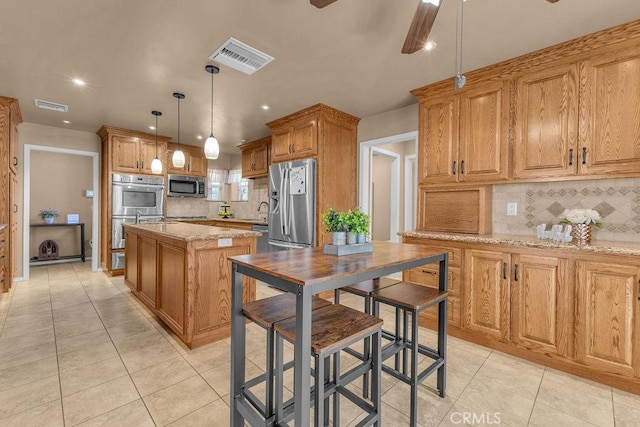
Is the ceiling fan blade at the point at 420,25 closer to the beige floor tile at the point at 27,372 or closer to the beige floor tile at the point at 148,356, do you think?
the beige floor tile at the point at 148,356

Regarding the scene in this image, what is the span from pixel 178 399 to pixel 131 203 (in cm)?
433

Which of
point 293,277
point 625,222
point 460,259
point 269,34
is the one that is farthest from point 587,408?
point 269,34

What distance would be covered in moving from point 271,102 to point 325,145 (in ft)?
2.78

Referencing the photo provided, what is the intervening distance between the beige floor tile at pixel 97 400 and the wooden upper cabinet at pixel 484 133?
10.3 ft

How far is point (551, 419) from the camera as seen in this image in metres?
1.65

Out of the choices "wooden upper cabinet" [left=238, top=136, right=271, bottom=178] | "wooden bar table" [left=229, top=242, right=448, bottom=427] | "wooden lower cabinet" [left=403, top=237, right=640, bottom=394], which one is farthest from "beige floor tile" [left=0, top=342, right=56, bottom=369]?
"wooden upper cabinet" [left=238, top=136, right=271, bottom=178]

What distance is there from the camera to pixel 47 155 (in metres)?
6.14

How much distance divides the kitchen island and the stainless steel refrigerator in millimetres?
1203

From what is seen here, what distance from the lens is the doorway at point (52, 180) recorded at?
14.9ft

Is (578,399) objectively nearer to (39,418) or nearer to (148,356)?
(148,356)

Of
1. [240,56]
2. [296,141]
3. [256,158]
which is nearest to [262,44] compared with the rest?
[240,56]

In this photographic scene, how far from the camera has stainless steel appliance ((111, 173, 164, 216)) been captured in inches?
195

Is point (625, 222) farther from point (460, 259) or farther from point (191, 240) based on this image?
point (191, 240)

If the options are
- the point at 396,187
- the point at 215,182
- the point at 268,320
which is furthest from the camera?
the point at 215,182
